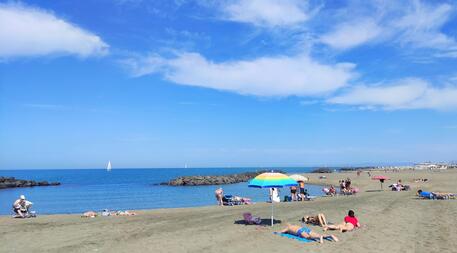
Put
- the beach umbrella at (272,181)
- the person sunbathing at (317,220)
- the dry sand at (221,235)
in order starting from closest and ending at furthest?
A: 1. the dry sand at (221,235)
2. the beach umbrella at (272,181)
3. the person sunbathing at (317,220)

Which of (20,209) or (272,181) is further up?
(272,181)

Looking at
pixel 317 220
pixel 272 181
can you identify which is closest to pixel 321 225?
pixel 317 220

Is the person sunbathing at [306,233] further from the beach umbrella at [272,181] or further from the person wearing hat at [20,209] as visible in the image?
the person wearing hat at [20,209]

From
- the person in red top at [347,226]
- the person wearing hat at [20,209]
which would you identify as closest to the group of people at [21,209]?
the person wearing hat at [20,209]

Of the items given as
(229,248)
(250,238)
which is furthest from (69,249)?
(250,238)

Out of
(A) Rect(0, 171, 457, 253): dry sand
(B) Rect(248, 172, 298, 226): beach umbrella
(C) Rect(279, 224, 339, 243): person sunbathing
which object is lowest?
(A) Rect(0, 171, 457, 253): dry sand

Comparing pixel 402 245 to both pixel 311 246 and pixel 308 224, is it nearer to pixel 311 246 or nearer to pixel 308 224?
pixel 311 246

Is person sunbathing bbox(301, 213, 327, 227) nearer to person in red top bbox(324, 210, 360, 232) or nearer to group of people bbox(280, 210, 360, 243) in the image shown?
group of people bbox(280, 210, 360, 243)

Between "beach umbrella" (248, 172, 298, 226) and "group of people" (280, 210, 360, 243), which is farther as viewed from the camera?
"beach umbrella" (248, 172, 298, 226)

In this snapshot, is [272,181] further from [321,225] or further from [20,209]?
[20,209]

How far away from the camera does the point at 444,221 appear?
691 inches

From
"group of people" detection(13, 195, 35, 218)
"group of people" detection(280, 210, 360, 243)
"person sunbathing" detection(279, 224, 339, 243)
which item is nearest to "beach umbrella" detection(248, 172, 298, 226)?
"group of people" detection(280, 210, 360, 243)

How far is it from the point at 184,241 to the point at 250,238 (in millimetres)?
2282

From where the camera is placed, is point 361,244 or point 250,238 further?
point 250,238
